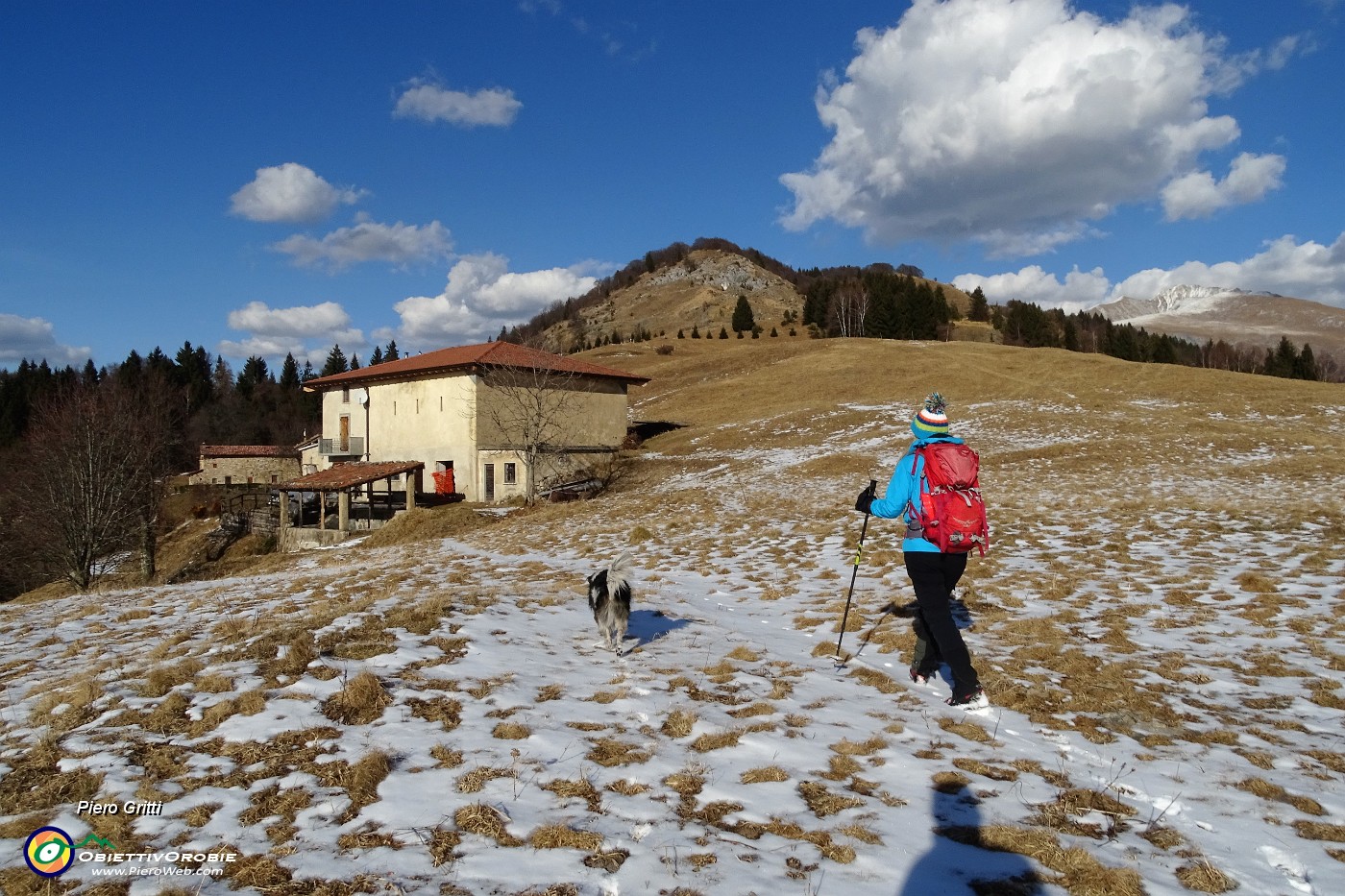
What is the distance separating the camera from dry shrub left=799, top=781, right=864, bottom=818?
4.53m

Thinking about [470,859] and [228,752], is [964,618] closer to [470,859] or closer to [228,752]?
[470,859]

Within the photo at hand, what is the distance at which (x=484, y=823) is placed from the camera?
4203 millimetres

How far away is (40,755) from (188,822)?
1777 mm

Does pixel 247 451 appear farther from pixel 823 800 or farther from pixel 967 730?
pixel 823 800

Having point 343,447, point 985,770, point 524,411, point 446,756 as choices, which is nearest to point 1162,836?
point 985,770

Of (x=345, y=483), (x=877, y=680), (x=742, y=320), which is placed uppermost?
(x=742, y=320)

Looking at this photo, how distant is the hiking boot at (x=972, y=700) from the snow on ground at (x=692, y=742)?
0.49 feet

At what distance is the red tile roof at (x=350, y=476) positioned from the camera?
33.6 m

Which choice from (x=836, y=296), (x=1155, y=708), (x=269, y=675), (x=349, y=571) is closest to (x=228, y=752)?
(x=269, y=675)

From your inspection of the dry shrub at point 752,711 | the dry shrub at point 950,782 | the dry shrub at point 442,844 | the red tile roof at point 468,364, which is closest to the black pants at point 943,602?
the dry shrub at point 950,782

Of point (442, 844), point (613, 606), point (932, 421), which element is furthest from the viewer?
point (613, 606)

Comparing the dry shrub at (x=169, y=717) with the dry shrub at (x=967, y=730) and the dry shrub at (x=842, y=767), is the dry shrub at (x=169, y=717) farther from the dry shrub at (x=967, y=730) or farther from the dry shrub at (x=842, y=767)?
the dry shrub at (x=967, y=730)

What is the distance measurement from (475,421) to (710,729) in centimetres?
3355

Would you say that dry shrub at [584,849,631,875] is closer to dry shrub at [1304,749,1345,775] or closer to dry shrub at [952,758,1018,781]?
dry shrub at [952,758,1018,781]
